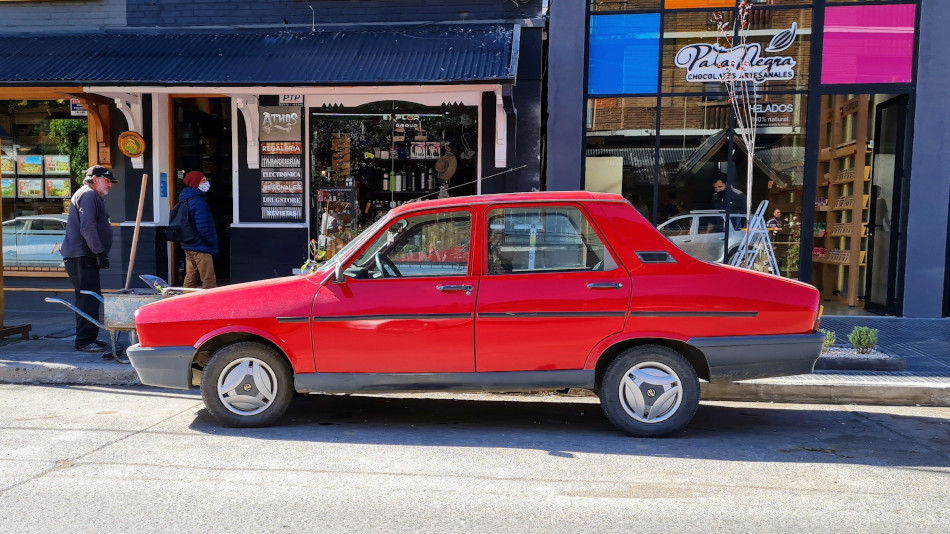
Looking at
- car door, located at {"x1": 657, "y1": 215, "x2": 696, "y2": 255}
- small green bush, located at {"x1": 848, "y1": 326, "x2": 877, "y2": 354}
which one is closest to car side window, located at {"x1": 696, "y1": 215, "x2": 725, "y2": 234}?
car door, located at {"x1": 657, "y1": 215, "x2": 696, "y2": 255}

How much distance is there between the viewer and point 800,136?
35.0ft

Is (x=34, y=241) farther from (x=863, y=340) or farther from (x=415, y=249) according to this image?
(x=863, y=340)

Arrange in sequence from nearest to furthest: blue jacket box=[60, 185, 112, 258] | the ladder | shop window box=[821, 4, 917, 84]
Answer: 1. blue jacket box=[60, 185, 112, 258]
2. the ladder
3. shop window box=[821, 4, 917, 84]

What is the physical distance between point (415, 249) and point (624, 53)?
6864 mm

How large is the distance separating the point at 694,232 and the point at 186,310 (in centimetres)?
778

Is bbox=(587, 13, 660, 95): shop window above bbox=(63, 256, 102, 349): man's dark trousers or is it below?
above

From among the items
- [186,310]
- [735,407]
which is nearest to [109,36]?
[186,310]

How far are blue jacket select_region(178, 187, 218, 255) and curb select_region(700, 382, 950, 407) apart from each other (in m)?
6.48

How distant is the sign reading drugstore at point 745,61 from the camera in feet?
34.6

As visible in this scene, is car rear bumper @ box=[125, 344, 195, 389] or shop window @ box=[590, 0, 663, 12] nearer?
car rear bumper @ box=[125, 344, 195, 389]

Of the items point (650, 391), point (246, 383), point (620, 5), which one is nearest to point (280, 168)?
point (620, 5)

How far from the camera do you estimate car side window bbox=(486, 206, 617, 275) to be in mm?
5207

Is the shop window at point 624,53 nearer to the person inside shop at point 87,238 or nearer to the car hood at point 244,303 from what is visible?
the person inside shop at point 87,238

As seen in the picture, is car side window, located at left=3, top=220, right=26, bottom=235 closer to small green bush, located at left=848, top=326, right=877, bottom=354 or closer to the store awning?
the store awning
